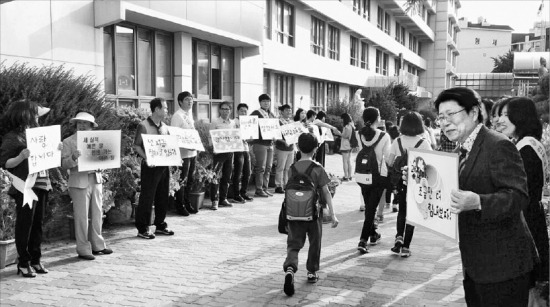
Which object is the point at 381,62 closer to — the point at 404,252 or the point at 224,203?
the point at 224,203

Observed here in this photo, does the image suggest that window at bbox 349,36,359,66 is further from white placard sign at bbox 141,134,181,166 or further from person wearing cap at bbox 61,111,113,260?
person wearing cap at bbox 61,111,113,260

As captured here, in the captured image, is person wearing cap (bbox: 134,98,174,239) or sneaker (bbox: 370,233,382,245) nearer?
sneaker (bbox: 370,233,382,245)

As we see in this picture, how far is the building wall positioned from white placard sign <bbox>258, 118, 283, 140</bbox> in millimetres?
111596

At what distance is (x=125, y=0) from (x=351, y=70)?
82.6 ft

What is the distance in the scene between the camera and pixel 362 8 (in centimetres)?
3859

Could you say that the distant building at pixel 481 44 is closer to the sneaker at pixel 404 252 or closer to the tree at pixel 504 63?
the tree at pixel 504 63

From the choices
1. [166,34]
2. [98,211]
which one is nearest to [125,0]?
[166,34]

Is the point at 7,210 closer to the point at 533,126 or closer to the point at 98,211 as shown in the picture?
the point at 98,211

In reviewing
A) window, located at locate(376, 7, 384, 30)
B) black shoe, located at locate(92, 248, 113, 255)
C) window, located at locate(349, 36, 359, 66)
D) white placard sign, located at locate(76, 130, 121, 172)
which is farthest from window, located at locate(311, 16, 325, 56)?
black shoe, located at locate(92, 248, 113, 255)

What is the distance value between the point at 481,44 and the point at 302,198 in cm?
12075

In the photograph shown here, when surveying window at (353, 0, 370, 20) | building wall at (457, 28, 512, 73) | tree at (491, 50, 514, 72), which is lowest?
window at (353, 0, 370, 20)

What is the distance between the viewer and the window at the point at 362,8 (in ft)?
122

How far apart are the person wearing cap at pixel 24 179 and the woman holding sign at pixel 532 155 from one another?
16.2 ft

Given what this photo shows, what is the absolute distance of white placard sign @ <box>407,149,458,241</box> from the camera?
9.68 feet
